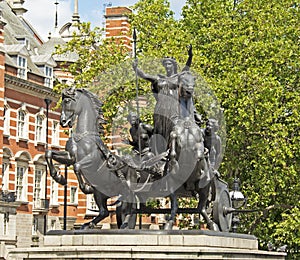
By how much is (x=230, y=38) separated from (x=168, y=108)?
2352cm

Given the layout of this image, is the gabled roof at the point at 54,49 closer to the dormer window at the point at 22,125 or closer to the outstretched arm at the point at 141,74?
the dormer window at the point at 22,125

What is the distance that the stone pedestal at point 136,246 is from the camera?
1805cm

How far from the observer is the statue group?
20.1 meters

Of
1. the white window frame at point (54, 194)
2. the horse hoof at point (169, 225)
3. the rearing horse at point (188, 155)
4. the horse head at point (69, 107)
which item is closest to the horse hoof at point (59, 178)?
the horse head at point (69, 107)

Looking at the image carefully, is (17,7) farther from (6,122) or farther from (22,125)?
(6,122)

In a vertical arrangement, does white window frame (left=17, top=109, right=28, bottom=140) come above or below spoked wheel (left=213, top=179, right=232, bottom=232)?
above

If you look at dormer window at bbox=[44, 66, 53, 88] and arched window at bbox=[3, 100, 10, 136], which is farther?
dormer window at bbox=[44, 66, 53, 88]

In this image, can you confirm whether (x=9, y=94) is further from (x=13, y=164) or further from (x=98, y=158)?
(x=98, y=158)

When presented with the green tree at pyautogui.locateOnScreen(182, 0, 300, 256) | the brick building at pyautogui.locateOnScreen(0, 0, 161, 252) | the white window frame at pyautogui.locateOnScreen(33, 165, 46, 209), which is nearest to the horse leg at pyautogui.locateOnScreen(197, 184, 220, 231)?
the green tree at pyautogui.locateOnScreen(182, 0, 300, 256)

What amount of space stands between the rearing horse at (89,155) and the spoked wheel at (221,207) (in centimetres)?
222

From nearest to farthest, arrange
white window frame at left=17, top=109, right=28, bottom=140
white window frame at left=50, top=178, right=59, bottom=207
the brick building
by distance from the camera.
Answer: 1. the brick building
2. white window frame at left=17, top=109, right=28, bottom=140
3. white window frame at left=50, top=178, right=59, bottom=207

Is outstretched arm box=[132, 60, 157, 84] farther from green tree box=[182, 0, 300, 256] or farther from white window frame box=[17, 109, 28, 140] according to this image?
white window frame box=[17, 109, 28, 140]

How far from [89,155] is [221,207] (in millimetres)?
3396

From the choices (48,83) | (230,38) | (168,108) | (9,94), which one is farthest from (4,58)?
(168,108)
